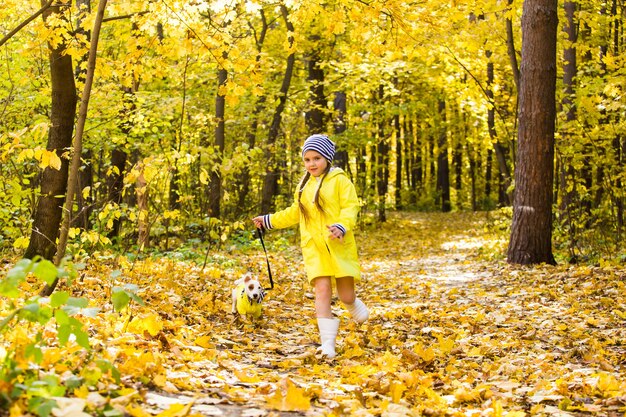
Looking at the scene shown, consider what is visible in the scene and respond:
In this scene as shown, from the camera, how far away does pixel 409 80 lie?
20859 millimetres

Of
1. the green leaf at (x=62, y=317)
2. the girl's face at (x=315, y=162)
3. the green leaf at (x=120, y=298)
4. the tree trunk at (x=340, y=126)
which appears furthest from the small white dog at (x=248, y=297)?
the tree trunk at (x=340, y=126)

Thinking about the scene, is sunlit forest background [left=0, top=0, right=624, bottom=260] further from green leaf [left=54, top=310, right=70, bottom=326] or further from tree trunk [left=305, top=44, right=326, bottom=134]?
green leaf [left=54, top=310, right=70, bottom=326]

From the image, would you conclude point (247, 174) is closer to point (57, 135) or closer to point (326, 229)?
point (57, 135)

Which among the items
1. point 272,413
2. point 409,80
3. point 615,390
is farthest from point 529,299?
point 409,80

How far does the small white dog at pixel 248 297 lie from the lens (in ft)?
19.5

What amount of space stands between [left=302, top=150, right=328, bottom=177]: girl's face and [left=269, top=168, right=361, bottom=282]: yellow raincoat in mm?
77

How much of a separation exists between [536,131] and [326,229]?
5901 mm

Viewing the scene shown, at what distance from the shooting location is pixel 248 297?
19.7ft

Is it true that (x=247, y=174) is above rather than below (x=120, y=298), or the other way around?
above

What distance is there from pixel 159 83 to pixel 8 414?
15434 mm

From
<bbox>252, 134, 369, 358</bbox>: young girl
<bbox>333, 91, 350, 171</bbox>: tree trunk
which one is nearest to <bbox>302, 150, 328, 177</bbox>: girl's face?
<bbox>252, 134, 369, 358</bbox>: young girl

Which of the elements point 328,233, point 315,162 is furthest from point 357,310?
point 315,162

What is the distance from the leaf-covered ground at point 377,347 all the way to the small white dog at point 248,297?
0.43ft

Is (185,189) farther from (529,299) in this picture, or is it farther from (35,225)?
(529,299)
